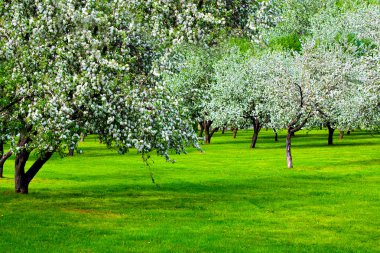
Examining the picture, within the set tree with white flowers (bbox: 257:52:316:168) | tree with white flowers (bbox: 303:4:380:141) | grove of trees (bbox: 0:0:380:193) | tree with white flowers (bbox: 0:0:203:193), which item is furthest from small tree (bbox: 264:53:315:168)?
tree with white flowers (bbox: 0:0:203:193)

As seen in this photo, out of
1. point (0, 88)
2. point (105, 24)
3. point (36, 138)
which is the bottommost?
point (36, 138)

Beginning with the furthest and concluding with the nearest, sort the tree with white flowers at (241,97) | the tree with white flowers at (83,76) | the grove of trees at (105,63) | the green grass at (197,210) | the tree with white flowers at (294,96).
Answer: the tree with white flowers at (241,97) < the tree with white flowers at (294,96) < the grove of trees at (105,63) < the tree with white flowers at (83,76) < the green grass at (197,210)

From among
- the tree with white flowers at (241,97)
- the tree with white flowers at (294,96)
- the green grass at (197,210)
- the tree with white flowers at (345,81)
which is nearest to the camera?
the green grass at (197,210)

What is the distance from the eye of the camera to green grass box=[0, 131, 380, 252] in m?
21.8

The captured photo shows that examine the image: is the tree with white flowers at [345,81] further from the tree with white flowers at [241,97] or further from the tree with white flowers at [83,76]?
the tree with white flowers at [83,76]

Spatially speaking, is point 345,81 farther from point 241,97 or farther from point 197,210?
point 197,210

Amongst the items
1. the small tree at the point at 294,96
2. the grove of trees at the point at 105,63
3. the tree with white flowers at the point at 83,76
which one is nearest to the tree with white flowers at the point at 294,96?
the small tree at the point at 294,96

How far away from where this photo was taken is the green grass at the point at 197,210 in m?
21.8

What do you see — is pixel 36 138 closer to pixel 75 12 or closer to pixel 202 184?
pixel 75 12

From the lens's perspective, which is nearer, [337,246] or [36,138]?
[337,246]

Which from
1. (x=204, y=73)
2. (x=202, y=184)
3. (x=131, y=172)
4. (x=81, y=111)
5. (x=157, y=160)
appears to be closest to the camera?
(x=81, y=111)

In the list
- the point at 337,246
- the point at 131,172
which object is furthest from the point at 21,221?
the point at 131,172

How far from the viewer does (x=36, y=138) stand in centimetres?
2719

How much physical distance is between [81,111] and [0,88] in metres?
3.78
